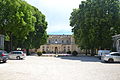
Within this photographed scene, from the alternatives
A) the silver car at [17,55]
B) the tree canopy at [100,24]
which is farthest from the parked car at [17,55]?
the tree canopy at [100,24]

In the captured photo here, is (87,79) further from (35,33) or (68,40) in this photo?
(68,40)

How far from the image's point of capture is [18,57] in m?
34.0

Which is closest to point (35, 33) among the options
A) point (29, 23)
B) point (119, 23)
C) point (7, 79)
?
point (29, 23)

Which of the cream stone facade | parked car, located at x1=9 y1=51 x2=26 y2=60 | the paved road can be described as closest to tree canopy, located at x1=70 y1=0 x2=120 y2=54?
parked car, located at x1=9 y1=51 x2=26 y2=60

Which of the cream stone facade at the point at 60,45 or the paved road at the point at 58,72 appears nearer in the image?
the paved road at the point at 58,72

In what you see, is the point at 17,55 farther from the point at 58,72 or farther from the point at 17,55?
the point at 58,72

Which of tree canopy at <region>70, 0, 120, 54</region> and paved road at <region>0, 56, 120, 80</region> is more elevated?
tree canopy at <region>70, 0, 120, 54</region>

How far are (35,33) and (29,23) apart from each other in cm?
1331

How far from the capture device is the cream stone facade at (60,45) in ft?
344

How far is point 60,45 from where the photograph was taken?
10619 cm

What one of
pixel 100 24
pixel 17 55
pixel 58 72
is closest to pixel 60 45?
pixel 100 24

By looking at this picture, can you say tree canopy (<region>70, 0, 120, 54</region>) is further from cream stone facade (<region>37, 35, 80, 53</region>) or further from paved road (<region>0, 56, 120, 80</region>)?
cream stone facade (<region>37, 35, 80, 53</region>)

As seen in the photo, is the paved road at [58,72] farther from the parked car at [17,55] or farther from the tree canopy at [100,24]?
the tree canopy at [100,24]

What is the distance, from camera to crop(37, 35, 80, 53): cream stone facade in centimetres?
10488
